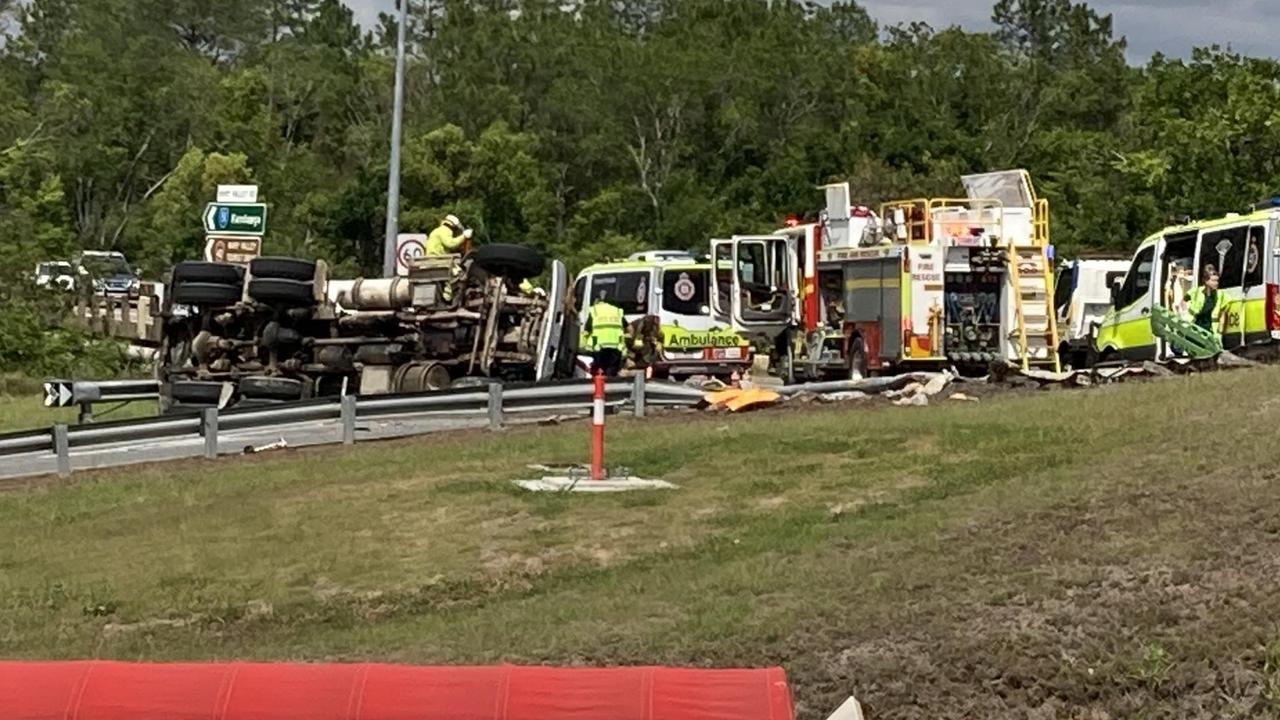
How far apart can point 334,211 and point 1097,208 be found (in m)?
26.7

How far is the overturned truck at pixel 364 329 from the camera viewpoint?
22641 mm

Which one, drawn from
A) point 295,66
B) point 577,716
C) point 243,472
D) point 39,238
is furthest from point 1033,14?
point 577,716

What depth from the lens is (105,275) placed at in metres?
51.7

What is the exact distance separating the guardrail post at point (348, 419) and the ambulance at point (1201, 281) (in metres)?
11.1

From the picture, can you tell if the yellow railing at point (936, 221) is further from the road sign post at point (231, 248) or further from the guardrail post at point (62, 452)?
the guardrail post at point (62, 452)

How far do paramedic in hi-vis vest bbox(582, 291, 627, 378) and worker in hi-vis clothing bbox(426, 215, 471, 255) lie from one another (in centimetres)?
288

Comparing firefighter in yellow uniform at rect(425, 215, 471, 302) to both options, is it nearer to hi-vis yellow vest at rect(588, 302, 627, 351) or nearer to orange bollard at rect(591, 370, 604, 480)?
hi-vis yellow vest at rect(588, 302, 627, 351)

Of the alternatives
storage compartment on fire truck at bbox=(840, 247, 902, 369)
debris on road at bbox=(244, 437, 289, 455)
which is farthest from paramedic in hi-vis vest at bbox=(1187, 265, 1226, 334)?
debris on road at bbox=(244, 437, 289, 455)

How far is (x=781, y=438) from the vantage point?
1645cm

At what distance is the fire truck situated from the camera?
25.1 metres

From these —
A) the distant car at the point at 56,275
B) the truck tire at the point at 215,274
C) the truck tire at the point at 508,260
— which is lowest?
the distant car at the point at 56,275

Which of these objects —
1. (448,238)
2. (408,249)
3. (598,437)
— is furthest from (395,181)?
(598,437)

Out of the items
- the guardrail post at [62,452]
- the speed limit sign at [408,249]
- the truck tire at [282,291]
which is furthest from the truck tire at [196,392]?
the guardrail post at [62,452]

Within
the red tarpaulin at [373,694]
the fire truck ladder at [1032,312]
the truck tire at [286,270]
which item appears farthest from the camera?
the fire truck ladder at [1032,312]
